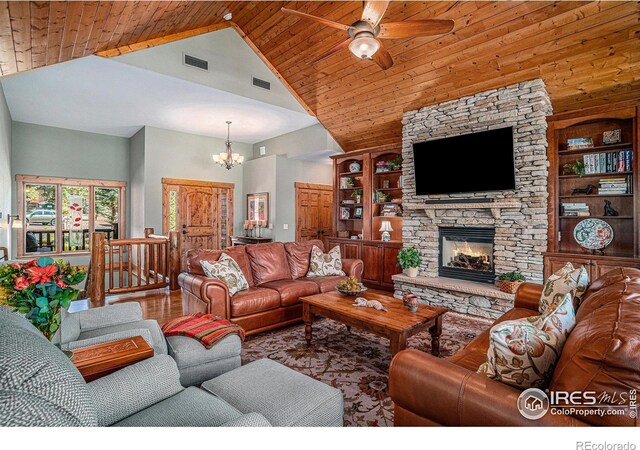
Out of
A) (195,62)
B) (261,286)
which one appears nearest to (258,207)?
(195,62)

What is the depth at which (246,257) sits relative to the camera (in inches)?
167

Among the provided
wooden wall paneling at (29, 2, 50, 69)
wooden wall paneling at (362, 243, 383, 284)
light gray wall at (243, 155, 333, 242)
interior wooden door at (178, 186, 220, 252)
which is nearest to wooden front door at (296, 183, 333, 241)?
light gray wall at (243, 155, 333, 242)

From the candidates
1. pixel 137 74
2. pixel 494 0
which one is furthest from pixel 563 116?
pixel 137 74

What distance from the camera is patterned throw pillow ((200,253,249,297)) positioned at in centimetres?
357

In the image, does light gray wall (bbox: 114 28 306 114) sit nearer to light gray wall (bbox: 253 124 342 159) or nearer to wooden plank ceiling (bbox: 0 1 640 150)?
wooden plank ceiling (bbox: 0 1 640 150)

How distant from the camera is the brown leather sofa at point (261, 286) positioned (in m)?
3.35

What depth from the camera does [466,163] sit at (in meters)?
4.75

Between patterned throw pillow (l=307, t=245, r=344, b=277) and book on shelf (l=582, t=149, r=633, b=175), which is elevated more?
book on shelf (l=582, t=149, r=633, b=175)

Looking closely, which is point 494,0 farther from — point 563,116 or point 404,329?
point 404,329

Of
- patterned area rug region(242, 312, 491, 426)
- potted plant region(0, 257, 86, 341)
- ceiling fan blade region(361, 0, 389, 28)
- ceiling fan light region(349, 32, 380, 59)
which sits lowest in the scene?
patterned area rug region(242, 312, 491, 426)

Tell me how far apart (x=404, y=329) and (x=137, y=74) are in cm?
501

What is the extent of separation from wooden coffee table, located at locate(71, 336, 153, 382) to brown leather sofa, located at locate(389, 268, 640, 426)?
1304 millimetres

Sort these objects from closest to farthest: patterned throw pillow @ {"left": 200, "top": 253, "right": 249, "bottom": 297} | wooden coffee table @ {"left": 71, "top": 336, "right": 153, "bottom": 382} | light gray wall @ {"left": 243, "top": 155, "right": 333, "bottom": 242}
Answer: wooden coffee table @ {"left": 71, "top": 336, "right": 153, "bottom": 382}, patterned throw pillow @ {"left": 200, "top": 253, "right": 249, "bottom": 297}, light gray wall @ {"left": 243, "top": 155, "right": 333, "bottom": 242}
